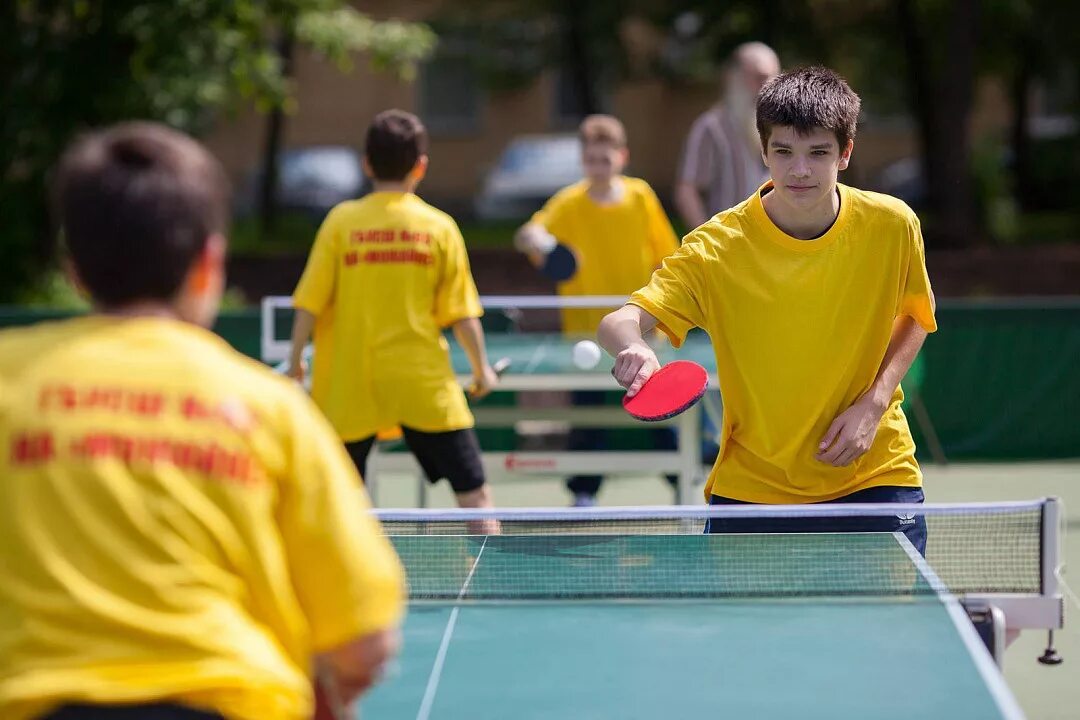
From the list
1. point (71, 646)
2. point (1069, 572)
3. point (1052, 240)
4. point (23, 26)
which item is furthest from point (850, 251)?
point (1052, 240)

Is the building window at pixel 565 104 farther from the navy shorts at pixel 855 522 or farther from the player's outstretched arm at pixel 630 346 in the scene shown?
the player's outstretched arm at pixel 630 346

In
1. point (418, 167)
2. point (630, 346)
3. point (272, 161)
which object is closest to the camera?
point (630, 346)

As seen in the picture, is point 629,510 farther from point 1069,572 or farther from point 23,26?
point 23,26

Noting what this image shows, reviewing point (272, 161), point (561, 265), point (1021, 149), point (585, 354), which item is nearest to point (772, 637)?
point (585, 354)

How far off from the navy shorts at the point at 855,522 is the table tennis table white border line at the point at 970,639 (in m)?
0.04

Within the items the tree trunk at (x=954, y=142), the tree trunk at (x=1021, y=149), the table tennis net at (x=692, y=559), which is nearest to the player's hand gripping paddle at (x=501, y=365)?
the table tennis net at (x=692, y=559)

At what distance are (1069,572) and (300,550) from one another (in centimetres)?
565

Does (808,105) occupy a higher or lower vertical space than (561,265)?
higher

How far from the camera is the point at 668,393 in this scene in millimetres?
3400

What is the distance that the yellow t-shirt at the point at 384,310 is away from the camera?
5652 millimetres

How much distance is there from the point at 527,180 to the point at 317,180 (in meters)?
3.78

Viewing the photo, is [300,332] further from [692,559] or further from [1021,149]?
[1021,149]

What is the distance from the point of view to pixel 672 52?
2753 centimetres

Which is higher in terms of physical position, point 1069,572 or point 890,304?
point 890,304
